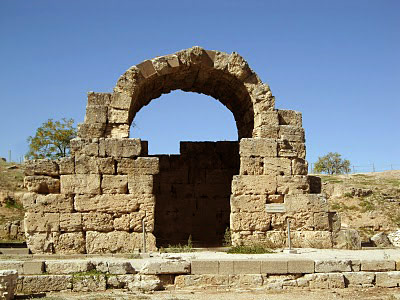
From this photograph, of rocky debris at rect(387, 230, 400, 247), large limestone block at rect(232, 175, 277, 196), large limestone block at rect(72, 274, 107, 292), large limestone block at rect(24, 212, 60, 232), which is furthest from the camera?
rocky debris at rect(387, 230, 400, 247)

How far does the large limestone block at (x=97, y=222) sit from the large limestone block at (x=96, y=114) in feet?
7.59

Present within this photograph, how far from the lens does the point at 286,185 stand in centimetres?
1242

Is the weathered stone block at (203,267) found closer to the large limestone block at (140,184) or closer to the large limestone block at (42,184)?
the large limestone block at (140,184)

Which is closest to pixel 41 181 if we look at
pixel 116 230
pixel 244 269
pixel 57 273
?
pixel 116 230

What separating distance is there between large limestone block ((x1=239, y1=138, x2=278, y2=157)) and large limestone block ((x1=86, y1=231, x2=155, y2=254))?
3.18m

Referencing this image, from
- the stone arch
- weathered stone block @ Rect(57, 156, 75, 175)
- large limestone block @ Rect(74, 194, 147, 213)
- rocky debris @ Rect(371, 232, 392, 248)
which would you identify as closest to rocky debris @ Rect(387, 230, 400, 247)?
rocky debris @ Rect(371, 232, 392, 248)

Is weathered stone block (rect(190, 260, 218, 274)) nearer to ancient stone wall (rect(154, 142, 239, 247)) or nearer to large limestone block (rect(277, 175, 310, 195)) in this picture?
large limestone block (rect(277, 175, 310, 195))

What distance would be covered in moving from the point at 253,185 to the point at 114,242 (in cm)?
362

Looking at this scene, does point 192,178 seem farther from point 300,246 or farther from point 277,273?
point 277,273

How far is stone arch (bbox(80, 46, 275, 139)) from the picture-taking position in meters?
12.5

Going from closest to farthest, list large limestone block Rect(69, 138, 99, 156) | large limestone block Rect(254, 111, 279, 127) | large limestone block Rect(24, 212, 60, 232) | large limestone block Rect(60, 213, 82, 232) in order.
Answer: large limestone block Rect(24, 212, 60, 232) → large limestone block Rect(60, 213, 82, 232) → large limestone block Rect(69, 138, 99, 156) → large limestone block Rect(254, 111, 279, 127)

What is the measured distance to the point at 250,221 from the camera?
12.1 m

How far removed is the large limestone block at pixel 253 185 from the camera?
12246 millimetres

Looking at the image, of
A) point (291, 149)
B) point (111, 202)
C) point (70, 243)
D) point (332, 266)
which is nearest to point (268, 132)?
point (291, 149)
